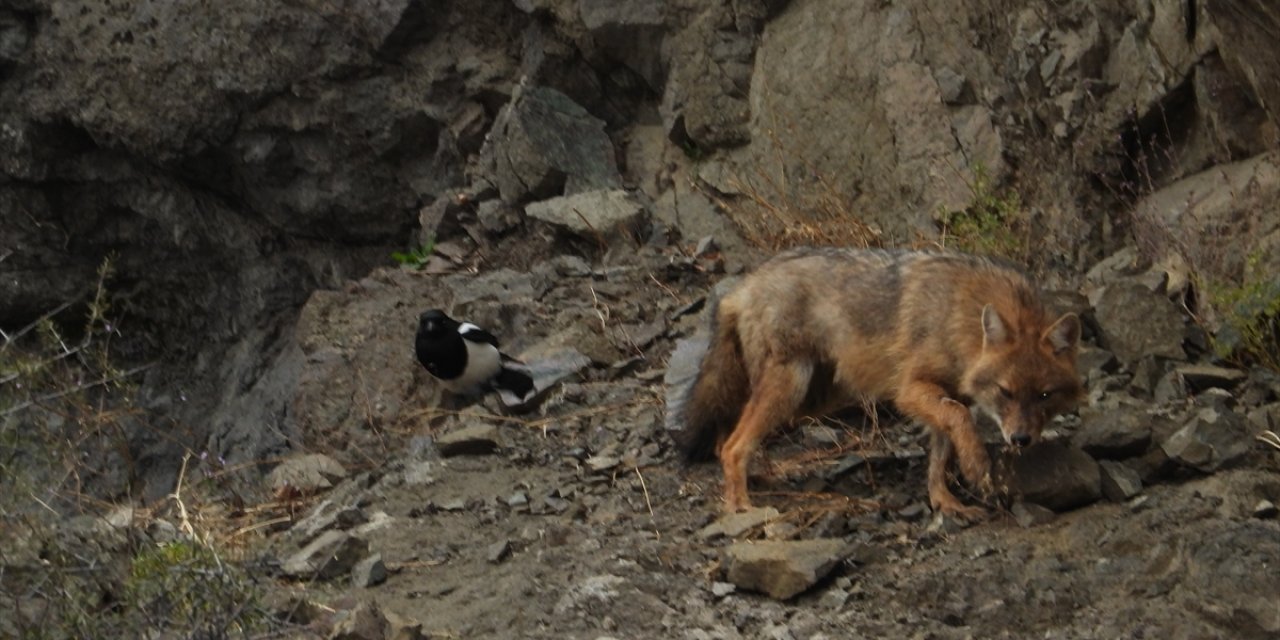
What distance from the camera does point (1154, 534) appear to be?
6375 mm

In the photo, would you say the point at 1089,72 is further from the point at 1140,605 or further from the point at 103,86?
the point at 103,86

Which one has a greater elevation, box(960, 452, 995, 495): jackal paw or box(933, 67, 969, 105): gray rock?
box(933, 67, 969, 105): gray rock

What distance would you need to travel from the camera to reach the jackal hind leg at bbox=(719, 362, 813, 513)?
7508mm

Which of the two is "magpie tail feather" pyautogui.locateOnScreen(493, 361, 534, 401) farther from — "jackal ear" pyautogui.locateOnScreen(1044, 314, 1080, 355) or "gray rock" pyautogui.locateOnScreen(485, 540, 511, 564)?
"jackal ear" pyautogui.locateOnScreen(1044, 314, 1080, 355)

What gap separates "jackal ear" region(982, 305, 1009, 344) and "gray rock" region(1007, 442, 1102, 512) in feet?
1.70

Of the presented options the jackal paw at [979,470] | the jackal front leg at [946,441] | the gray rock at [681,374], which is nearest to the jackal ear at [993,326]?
the jackal front leg at [946,441]

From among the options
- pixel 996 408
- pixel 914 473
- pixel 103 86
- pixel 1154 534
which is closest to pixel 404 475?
pixel 914 473

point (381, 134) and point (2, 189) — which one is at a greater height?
point (381, 134)

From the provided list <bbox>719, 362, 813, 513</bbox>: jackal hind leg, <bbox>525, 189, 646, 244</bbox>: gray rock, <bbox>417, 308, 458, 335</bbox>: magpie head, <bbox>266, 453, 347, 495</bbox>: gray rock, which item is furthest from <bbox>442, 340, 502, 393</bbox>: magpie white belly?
<bbox>719, 362, 813, 513</bbox>: jackal hind leg

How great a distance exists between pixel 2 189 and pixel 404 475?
20.0 ft

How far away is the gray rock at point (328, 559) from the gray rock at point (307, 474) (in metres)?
1.76

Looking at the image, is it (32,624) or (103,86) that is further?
(103,86)

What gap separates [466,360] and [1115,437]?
174 inches

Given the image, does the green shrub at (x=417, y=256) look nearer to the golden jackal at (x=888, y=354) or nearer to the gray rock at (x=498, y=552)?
the golden jackal at (x=888, y=354)
